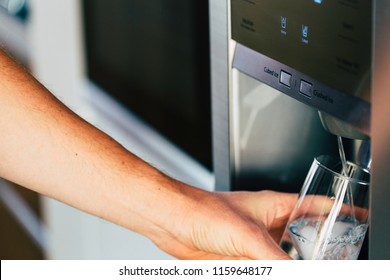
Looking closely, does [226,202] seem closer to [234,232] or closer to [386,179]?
[234,232]

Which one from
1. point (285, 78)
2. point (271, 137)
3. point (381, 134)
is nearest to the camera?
point (381, 134)

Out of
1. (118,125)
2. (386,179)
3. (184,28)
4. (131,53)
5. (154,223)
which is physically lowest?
(118,125)

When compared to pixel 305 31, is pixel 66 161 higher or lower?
lower

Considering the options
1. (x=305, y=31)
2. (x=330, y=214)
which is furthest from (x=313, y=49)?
(x=330, y=214)

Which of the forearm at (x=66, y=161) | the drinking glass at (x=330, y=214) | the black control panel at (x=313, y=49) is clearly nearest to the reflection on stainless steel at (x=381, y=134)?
the black control panel at (x=313, y=49)

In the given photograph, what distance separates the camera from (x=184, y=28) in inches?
58.0

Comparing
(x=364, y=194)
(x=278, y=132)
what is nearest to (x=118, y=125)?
(x=278, y=132)

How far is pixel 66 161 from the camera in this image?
855mm

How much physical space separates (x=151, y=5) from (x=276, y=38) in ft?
2.66

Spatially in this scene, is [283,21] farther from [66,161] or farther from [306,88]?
[66,161]

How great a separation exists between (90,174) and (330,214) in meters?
0.22

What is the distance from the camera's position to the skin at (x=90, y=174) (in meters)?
0.85

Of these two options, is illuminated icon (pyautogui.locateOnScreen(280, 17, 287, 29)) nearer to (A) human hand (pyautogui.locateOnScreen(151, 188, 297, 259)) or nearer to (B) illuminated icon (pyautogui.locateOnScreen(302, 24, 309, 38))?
(B) illuminated icon (pyautogui.locateOnScreen(302, 24, 309, 38))

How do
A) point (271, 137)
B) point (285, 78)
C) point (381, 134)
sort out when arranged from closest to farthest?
1. point (381, 134)
2. point (285, 78)
3. point (271, 137)
